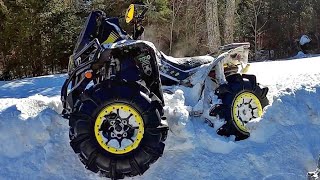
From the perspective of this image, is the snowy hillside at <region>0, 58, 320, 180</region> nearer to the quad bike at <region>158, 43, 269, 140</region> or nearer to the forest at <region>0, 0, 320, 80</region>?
the quad bike at <region>158, 43, 269, 140</region>

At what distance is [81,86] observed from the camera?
4773 mm

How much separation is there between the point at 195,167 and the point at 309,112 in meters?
1.66

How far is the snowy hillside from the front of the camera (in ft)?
15.6

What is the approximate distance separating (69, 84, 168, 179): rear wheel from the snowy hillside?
28 centimetres

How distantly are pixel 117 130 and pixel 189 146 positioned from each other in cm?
87

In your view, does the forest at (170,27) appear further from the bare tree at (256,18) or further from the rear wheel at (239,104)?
the rear wheel at (239,104)

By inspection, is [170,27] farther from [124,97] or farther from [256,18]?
[124,97]

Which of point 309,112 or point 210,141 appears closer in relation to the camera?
point 210,141

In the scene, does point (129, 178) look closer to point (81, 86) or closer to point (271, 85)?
point (81, 86)

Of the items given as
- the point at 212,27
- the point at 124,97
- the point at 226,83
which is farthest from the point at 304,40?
the point at 124,97

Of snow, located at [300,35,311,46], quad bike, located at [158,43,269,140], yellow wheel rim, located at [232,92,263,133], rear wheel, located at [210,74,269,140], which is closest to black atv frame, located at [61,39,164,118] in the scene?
quad bike, located at [158,43,269,140]

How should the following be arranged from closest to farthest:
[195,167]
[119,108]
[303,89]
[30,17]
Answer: [119,108], [195,167], [303,89], [30,17]

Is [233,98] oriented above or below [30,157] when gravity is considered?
above

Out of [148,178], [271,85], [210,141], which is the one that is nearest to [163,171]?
[148,178]
